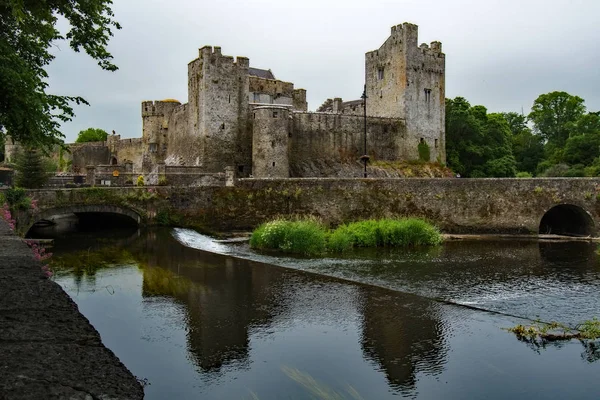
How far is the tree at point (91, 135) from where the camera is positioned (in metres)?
78.1

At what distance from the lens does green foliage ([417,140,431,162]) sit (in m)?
Answer: 43.6

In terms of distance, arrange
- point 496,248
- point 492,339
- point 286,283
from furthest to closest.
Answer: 1. point 496,248
2. point 286,283
3. point 492,339

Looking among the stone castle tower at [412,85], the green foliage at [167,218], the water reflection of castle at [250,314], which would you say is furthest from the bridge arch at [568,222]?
the green foliage at [167,218]

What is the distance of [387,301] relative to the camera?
566 inches

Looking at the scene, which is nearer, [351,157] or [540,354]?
[540,354]

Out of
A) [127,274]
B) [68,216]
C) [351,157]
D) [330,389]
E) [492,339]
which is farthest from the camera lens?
[351,157]

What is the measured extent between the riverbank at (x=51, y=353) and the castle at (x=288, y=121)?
30.8 meters

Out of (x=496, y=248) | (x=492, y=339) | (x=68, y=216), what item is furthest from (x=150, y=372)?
(x=68, y=216)

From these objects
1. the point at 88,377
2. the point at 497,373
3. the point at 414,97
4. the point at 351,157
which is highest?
the point at 414,97

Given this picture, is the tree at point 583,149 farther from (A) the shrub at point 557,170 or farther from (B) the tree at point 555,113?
(B) the tree at point 555,113

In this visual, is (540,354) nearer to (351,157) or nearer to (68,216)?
(351,157)

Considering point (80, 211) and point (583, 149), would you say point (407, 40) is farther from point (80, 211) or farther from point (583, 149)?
point (80, 211)

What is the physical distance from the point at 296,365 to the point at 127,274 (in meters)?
10.2

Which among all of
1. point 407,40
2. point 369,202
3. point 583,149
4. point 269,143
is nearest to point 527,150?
point 583,149
